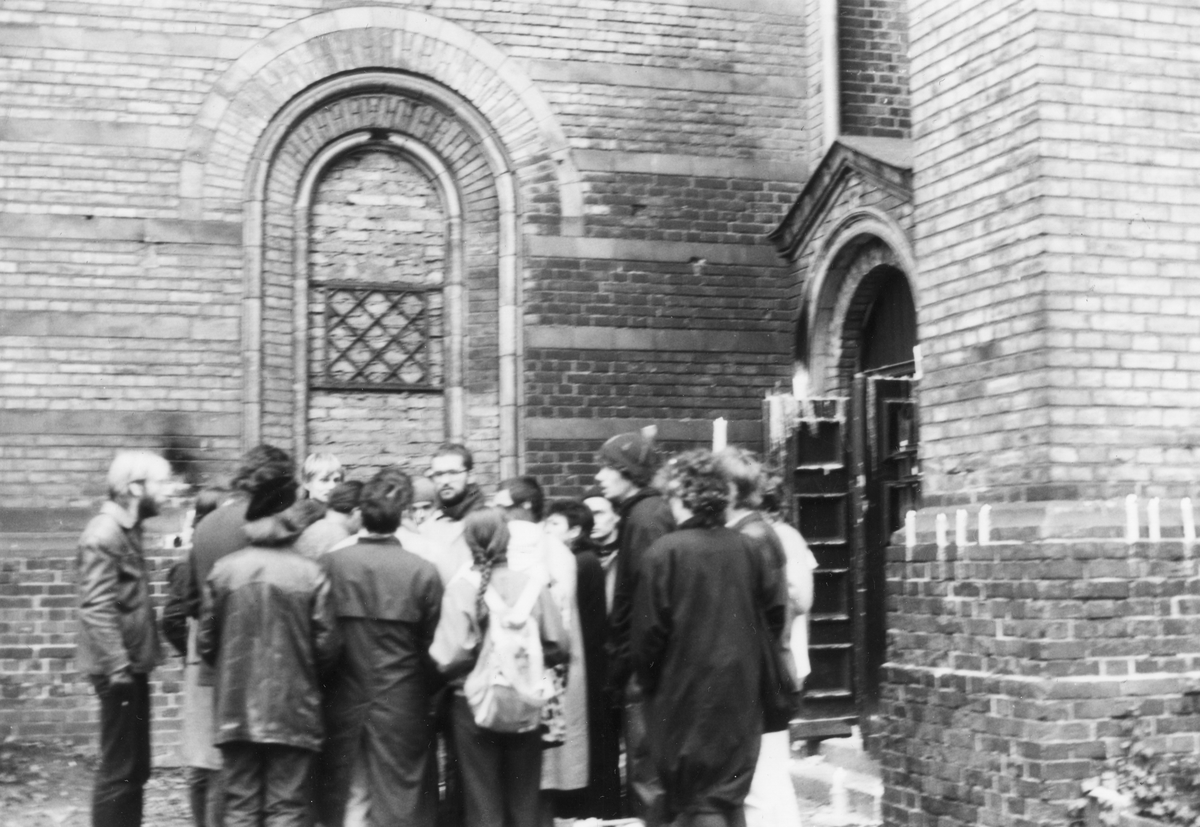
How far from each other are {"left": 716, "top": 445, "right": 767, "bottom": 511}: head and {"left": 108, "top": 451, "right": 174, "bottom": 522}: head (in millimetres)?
2406

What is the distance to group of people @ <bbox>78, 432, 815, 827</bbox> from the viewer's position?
17.0ft

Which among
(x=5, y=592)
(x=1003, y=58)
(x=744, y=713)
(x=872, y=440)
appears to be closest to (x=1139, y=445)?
(x=1003, y=58)

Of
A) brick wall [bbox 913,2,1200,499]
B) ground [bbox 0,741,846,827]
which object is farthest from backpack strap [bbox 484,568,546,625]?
ground [bbox 0,741,846,827]

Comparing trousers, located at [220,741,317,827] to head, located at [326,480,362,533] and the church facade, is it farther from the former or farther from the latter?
the church facade

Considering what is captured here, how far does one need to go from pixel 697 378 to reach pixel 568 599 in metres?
4.46

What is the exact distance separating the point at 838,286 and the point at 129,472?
5672 mm

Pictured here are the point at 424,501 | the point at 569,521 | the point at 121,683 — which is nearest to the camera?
the point at 121,683

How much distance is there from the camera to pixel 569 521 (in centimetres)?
686

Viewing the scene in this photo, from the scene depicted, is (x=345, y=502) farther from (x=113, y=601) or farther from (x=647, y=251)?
(x=647, y=251)

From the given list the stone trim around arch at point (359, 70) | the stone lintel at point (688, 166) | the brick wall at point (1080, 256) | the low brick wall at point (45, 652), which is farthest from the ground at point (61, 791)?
the stone lintel at point (688, 166)

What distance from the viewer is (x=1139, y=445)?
6129 mm

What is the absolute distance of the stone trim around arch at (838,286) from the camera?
9.71m

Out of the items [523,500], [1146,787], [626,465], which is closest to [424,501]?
[626,465]

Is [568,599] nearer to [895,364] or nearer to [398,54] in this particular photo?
[895,364]
